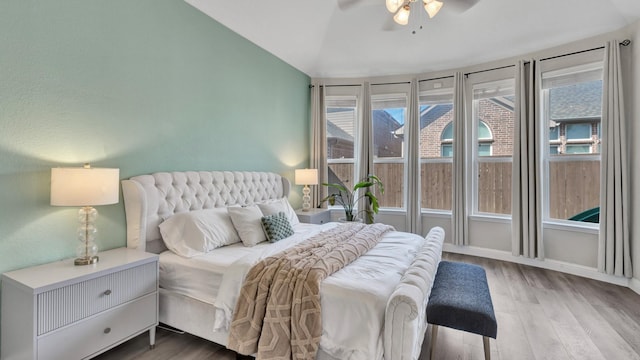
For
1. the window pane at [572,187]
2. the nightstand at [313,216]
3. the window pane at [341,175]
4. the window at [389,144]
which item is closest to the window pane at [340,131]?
the window pane at [341,175]

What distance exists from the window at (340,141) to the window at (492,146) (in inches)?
77.6

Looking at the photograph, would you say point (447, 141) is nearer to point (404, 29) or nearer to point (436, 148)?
point (436, 148)

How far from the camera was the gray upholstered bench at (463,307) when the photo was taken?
5.51 ft

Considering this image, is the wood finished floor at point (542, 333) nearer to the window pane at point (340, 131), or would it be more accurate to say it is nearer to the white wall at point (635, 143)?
the white wall at point (635, 143)

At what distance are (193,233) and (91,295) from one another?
2.57 ft

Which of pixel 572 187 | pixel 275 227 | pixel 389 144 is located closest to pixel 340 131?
pixel 389 144

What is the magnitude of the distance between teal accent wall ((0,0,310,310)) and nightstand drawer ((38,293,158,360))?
606 mm

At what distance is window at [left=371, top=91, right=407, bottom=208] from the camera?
5098mm

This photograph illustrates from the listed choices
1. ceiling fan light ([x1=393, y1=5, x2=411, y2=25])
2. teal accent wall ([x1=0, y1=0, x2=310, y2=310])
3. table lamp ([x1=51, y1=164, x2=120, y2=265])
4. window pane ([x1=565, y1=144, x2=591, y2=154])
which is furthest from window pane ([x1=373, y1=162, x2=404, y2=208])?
table lamp ([x1=51, y1=164, x2=120, y2=265])

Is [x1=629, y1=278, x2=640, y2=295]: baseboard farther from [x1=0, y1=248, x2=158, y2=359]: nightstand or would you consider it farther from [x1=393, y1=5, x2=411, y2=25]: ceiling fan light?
[x1=0, y1=248, x2=158, y2=359]: nightstand

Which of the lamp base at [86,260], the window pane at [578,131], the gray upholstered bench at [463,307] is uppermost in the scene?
the window pane at [578,131]

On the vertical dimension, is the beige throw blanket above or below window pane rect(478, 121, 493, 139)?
below

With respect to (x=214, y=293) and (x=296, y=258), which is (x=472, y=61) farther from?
(x=214, y=293)

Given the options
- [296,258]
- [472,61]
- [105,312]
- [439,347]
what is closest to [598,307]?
[439,347]
